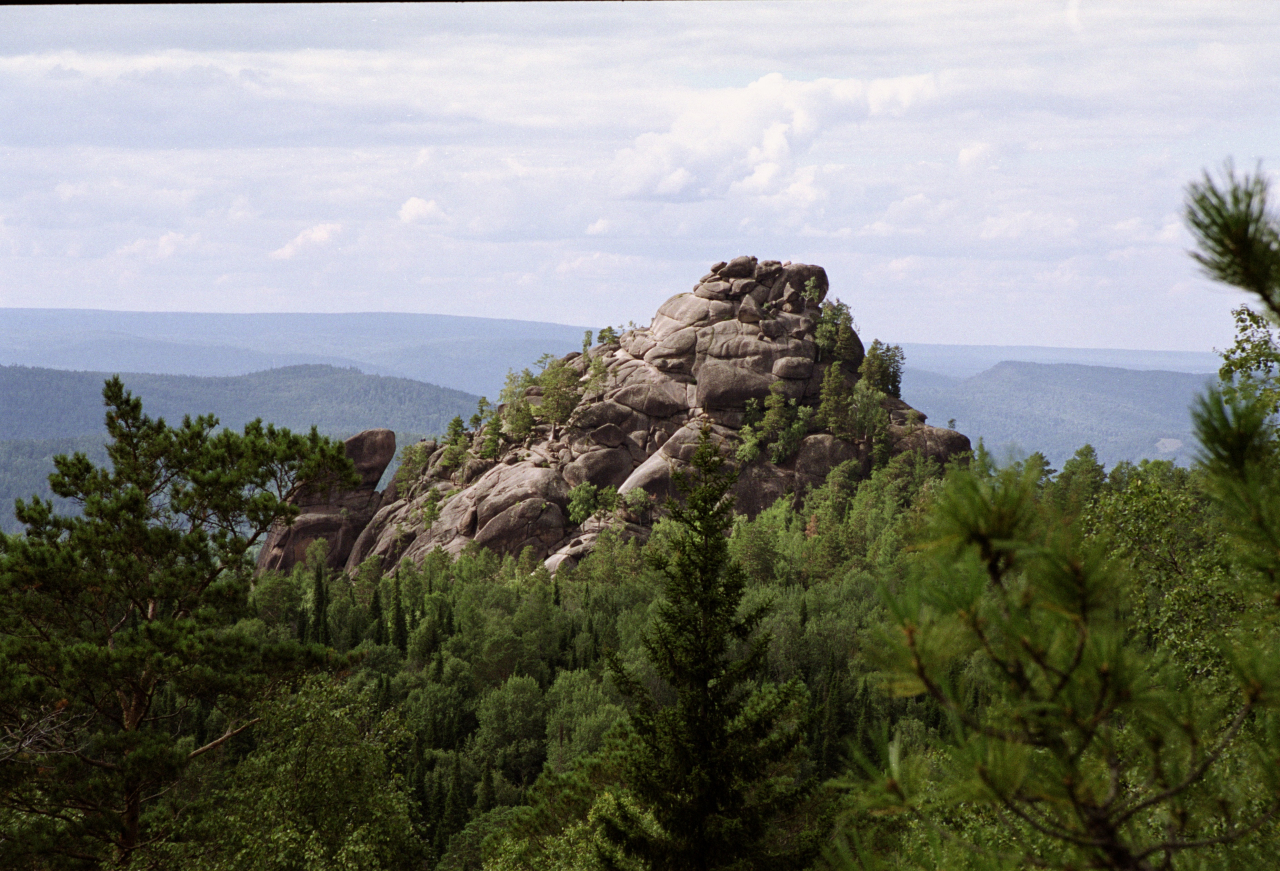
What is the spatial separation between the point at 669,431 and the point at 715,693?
183 ft

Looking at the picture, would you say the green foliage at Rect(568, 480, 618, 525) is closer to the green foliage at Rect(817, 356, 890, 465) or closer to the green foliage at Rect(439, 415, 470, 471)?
the green foliage at Rect(439, 415, 470, 471)

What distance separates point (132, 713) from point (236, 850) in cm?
306

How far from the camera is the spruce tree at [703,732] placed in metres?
14.2

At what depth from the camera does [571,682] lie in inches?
1709

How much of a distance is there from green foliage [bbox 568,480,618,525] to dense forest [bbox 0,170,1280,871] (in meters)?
19.6

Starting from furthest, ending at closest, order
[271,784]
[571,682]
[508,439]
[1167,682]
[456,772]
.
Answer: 1. [508,439]
2. [571,682]
3. [456,772]
4. [271,784]
5. [1167,682]

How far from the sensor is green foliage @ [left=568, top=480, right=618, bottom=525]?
67.6 metres

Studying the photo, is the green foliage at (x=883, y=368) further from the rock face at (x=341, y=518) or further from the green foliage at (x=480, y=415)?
the rock face at (x=341, y=518)

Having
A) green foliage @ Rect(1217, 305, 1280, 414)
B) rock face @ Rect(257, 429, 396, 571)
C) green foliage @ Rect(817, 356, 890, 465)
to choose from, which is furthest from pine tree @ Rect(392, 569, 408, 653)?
green foliage @ Rect(1217, 305, 1280, 414)

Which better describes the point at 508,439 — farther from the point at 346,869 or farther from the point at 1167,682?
the point at 1167,682

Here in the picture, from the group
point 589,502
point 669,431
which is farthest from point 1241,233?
point 669,431

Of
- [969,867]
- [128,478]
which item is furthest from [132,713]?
[969,867]

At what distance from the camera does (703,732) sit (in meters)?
14.6

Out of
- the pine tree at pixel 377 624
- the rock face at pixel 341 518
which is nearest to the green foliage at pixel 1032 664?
the pine tree at pixel 377 624
